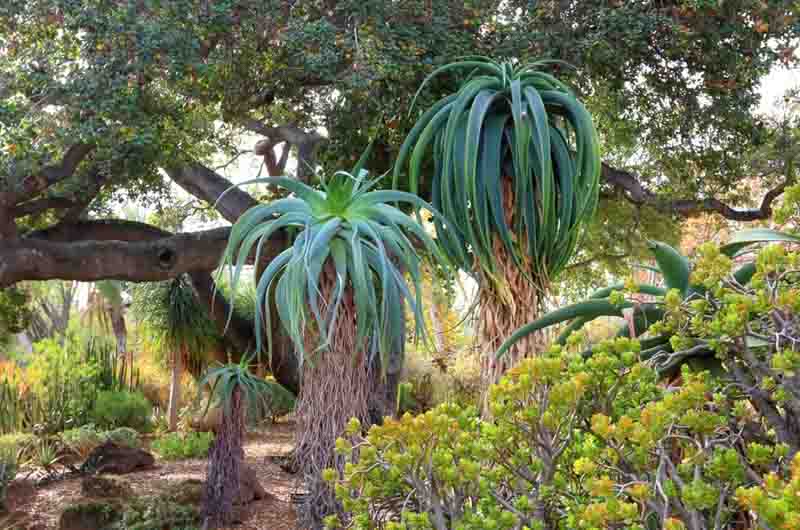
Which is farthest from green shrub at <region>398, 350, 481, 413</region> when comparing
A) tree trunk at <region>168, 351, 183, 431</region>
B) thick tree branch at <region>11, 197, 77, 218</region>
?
thick tree branch at <region>11, 197, 77, 218</region>

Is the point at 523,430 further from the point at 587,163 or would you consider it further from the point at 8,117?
the point at 8,117

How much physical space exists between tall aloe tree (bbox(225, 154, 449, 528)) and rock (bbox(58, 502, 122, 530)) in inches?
92.7

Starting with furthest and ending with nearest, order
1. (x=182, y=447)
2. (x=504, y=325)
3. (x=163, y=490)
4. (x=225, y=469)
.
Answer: (x=182, y=447)
(x=163, y=490)
(x=225, y=469)
(x=504, y=325)

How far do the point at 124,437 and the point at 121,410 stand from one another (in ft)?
5.31

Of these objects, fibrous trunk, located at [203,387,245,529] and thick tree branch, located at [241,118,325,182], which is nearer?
fibrous trunk, located at [203,387,245,529]

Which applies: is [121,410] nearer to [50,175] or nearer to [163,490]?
[163,490]

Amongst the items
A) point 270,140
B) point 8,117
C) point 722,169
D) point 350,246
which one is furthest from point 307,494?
point 270,140

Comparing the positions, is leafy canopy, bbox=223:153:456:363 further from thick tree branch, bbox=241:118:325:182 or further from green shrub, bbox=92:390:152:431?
green shrub, bbox=92:390:152:431

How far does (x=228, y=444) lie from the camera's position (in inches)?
266

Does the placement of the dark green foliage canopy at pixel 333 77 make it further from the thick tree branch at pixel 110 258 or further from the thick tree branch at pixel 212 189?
the thick tree branch at pixel 212 189

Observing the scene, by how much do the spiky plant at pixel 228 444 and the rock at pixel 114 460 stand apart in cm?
259

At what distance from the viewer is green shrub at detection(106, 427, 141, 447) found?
1013 cm

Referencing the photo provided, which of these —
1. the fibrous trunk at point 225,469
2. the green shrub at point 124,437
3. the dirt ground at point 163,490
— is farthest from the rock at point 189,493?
the green shrub at point 124,437

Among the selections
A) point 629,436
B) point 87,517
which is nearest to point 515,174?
point 629,436
